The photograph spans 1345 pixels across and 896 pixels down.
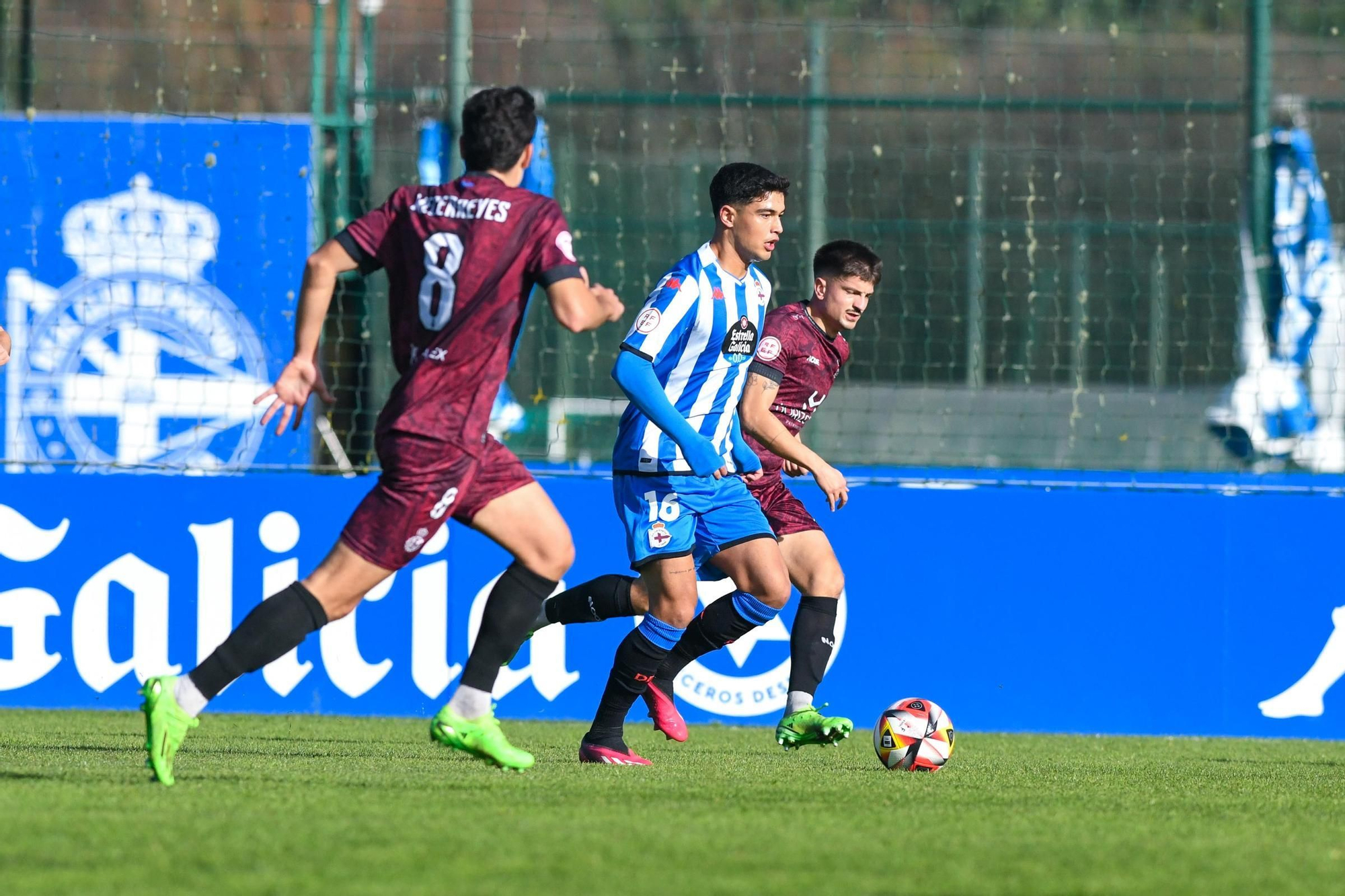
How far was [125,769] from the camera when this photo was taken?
5.54 m

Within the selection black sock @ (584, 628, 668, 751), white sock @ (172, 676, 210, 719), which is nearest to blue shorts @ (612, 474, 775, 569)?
black sock @ (584, 628, 668, 751)

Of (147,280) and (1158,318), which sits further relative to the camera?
(1158,318)

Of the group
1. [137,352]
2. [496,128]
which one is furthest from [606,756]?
[137,352]

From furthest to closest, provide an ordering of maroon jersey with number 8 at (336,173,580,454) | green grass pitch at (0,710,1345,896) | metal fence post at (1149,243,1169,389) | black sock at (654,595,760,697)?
metal fence post at (1149,243,1169,389) → black sock at (654,595,760,697) → maroon jersey with number 8 at (336,173,580,454) → green grass pitch at (0,710,1345,896)

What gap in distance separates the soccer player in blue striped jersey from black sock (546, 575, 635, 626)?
0.74 m

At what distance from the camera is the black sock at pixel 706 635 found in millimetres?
6965

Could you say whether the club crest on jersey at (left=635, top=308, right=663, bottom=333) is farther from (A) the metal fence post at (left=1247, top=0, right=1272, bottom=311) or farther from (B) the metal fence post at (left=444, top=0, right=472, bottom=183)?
(A) the metal fence post at (left=1247, top=0, right=1272, bottom=311)

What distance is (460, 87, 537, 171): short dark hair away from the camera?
5.22m

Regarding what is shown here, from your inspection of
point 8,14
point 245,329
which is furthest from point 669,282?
point 8,14

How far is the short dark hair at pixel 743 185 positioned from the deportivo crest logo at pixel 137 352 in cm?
379

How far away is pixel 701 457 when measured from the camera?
5.86 m

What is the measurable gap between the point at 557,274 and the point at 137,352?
513cm

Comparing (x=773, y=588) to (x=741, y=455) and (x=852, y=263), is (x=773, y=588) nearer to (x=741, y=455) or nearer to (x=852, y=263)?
(x=741, y=455)

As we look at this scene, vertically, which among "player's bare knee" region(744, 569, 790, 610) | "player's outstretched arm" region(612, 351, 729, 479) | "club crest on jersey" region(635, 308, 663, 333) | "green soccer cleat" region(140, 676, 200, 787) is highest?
"club crest on jersey" region(635, 308, 663, 333)
